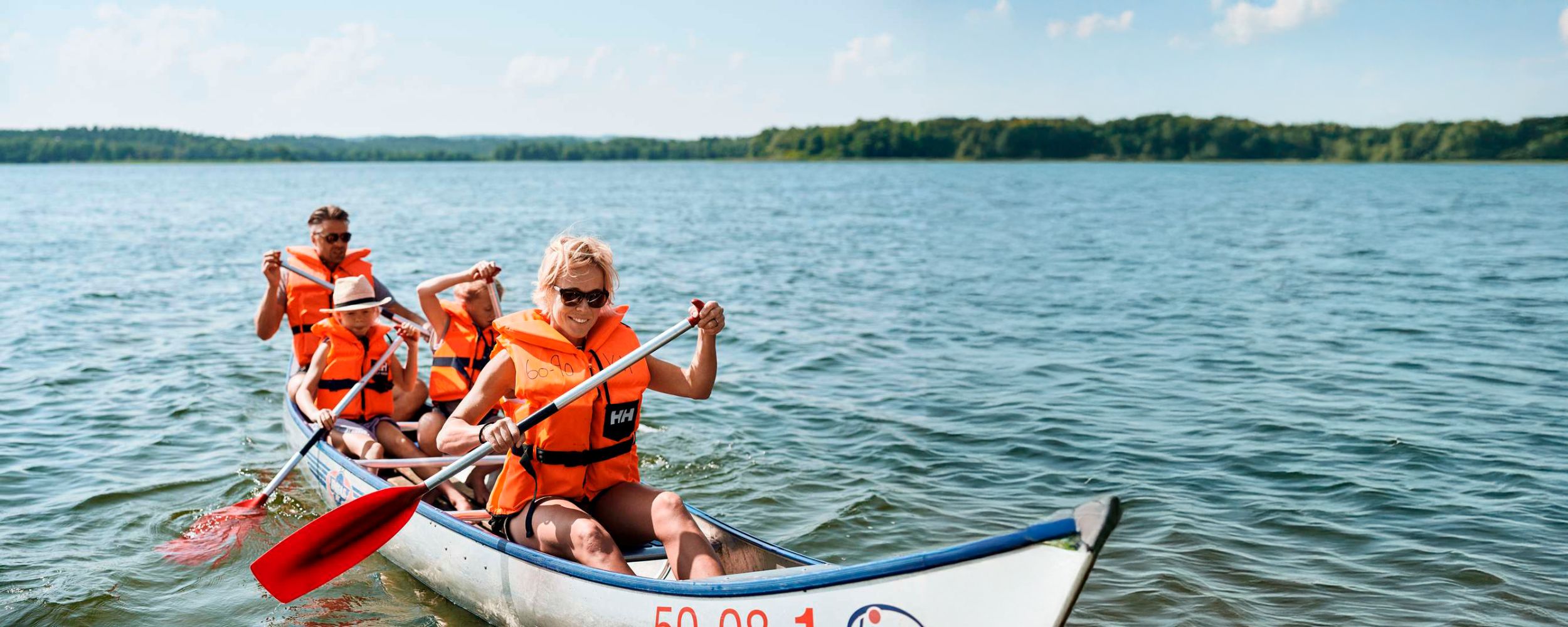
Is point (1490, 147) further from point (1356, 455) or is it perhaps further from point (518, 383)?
point (518, 383)

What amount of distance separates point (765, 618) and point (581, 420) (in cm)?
112

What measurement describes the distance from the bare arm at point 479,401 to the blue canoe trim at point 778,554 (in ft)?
1.98

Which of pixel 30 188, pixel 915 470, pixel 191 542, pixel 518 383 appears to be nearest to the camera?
pixel 518 383

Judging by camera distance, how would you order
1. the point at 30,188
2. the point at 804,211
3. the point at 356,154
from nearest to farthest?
the point at 804,211 → the point at 30,188 → the point at 356,154

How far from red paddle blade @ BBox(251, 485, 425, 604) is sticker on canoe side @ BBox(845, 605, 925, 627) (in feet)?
7.53

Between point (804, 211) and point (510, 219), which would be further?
point (804, 211)

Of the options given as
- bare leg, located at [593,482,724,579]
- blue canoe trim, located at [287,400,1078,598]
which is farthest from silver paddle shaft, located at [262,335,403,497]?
bare leg, located at [593,482,724,579]

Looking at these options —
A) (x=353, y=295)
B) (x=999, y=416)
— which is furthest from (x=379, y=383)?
(x=999, y=416)

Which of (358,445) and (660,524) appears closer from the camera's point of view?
(660,524)

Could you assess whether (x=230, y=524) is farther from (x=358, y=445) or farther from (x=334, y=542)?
(x=334, y=542)

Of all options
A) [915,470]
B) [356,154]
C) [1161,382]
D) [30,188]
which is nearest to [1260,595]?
[915,470]

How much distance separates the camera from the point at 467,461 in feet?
15.1

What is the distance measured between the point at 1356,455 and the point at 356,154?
132798 millimetres

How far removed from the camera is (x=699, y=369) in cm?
449
